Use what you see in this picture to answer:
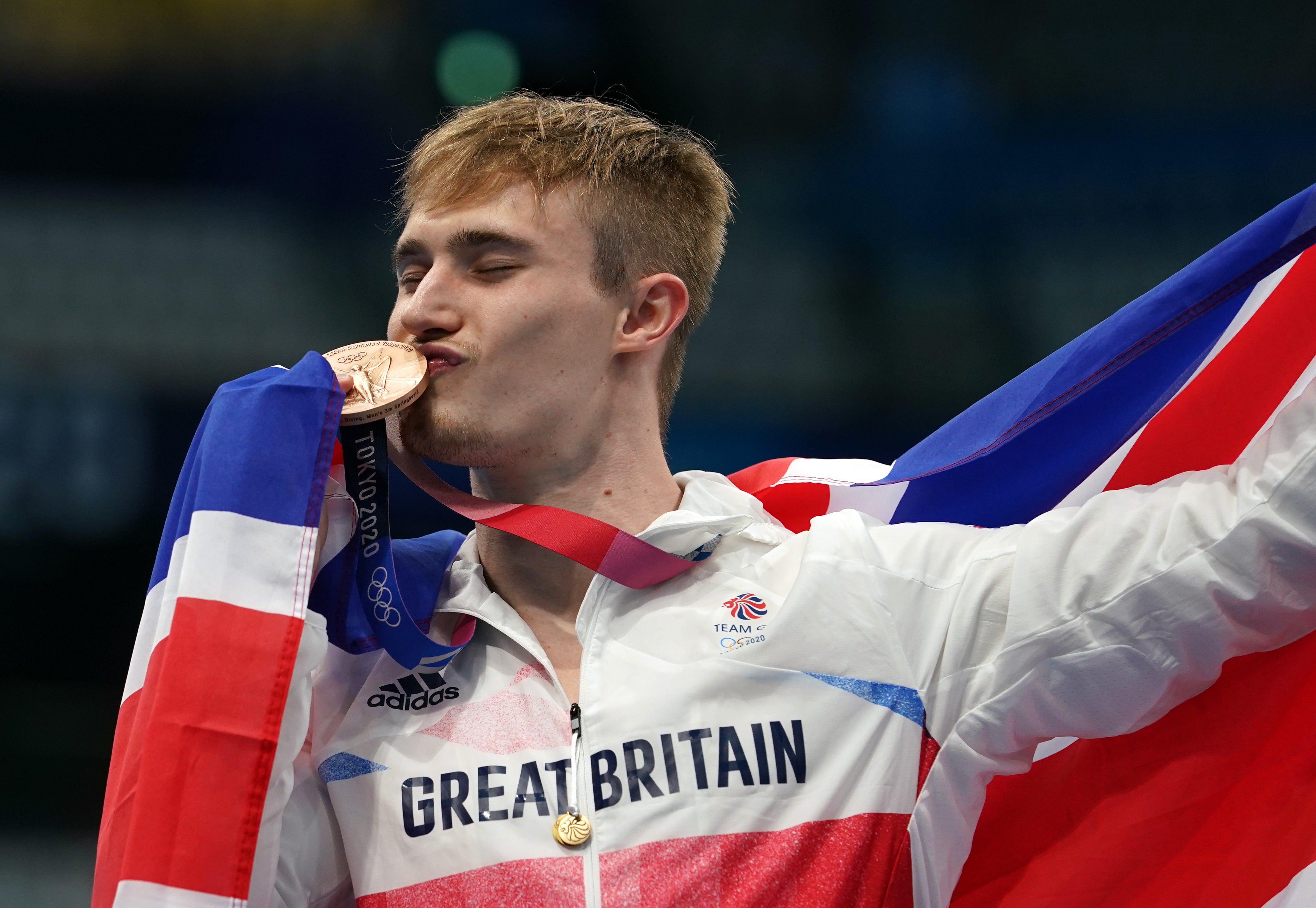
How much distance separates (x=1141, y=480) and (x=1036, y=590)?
0.42 meters

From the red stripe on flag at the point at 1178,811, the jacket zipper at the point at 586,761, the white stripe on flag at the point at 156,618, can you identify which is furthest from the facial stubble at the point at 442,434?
the red stripe on flag at the point at 1178,811

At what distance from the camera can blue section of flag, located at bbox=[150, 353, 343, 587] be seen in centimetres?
172

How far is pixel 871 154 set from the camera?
4676mm

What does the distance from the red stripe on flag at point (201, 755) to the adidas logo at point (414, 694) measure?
0.28 meters

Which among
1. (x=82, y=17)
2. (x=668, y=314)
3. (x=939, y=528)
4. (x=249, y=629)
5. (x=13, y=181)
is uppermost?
(x=82, y=17)

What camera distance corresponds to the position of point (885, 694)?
70.7 inches

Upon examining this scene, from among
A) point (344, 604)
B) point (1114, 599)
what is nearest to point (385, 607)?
point (344, 604)

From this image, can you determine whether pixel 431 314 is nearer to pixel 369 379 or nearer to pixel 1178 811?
pixel 369 379

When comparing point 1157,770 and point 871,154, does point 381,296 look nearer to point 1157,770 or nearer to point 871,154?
point 871,154

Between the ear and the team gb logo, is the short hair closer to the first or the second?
the ear

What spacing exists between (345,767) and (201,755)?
30 centimetres

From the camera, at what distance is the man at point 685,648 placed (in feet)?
5.44

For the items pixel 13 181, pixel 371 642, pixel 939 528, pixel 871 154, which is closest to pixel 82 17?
pixel 13 181

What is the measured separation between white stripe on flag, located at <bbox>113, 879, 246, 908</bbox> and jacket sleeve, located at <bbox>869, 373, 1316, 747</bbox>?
109 cm
